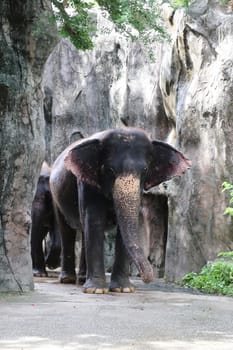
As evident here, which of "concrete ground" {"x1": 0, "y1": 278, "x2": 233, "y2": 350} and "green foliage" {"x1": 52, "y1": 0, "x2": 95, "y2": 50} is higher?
"green foliage" {"x1": 52, "y1": 0, "x2": 95, "y2": 50}

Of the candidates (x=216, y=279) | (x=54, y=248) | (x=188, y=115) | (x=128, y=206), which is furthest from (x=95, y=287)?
(x=188, y=115)

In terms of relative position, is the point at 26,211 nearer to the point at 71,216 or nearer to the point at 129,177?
the point at 129,177

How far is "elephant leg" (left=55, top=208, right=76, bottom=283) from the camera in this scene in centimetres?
987

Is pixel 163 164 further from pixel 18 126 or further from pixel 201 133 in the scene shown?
pixel 201 133

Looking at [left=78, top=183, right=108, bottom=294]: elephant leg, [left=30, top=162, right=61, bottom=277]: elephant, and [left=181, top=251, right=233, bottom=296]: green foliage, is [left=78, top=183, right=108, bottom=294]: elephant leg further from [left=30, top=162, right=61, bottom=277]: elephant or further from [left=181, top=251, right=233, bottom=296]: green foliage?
[left=30, top=162, right=61, bottom=277]: elephant

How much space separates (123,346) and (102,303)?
255cm

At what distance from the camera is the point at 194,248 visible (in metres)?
12.4

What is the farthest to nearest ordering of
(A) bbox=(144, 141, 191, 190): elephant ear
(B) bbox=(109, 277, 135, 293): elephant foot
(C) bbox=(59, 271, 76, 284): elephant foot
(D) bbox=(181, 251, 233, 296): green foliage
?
(C) bbox=(59, 271, 76, 284): elephant foot < (D) bbox=(181, 251, 233, 296): green foliage < (A) bbox=(144, 141, 191, 190): elephant ear < (B) bbox=(109, 277, 135, 293): elephant foot

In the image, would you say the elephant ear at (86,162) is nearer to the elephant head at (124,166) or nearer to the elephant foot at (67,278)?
the elephant head at (124,166)

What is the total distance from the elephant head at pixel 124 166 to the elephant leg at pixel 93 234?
21cm

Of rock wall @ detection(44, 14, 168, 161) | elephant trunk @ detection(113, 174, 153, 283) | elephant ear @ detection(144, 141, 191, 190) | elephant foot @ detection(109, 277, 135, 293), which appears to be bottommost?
elephant foot @ detection(109, 277, 135, 293)

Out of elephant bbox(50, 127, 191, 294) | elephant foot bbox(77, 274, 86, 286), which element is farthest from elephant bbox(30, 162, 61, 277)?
elephant bbox(50, 127, 191, 294)

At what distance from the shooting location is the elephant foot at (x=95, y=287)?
7801 millimetres

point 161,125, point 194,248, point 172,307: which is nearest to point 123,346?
point 172,307
